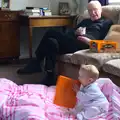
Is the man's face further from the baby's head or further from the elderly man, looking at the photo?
the baby's head

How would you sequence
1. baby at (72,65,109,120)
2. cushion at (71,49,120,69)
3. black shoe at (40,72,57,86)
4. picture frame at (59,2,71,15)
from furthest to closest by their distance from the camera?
picture frame at (59,2,71,15)
black shoe at (40,72,57,86)
cushion at (71,49,120,69)
baby at (72,65,109,120)

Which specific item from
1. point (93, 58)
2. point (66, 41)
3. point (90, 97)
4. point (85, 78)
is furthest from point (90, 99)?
point (66, 41)

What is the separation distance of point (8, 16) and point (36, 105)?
2.25m

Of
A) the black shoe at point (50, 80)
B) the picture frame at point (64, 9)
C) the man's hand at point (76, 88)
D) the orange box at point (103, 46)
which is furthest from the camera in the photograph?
the picture frame at point (64, 9)

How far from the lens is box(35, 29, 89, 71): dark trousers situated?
3.11 m

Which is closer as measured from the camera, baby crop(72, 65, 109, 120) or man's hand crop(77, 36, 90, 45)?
baby crop(72, 65, 109, 120)

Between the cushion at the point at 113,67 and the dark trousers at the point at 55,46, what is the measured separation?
703mm

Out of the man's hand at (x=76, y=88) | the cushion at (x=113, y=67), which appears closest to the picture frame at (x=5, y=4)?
the cushion at (x=113, y=67)

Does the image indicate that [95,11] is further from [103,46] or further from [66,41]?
[103,46]

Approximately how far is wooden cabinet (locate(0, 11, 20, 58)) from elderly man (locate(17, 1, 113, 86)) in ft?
3.06

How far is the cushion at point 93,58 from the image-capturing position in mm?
→ 2582

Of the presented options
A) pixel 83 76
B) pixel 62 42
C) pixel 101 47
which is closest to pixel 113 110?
pixel 83 76

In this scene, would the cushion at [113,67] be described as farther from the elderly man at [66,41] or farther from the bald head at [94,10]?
the bald head at [94,10]

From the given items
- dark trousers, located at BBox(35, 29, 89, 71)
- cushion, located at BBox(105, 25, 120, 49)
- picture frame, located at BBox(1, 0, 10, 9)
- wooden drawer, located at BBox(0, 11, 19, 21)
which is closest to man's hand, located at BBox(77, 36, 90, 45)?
dark trousers, located at BBox(35, 29, 89, 71)
